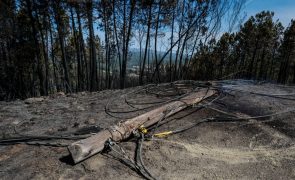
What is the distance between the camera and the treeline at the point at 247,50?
19486mm

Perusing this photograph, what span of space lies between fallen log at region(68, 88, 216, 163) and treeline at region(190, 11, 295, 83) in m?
12.8

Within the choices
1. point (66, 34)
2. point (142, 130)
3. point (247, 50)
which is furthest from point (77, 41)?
point (247, 50)

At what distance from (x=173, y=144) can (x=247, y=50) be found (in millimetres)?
22807

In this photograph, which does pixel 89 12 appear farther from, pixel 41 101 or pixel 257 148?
pixel 257 148

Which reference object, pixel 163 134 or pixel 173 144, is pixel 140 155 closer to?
pixel 173 144

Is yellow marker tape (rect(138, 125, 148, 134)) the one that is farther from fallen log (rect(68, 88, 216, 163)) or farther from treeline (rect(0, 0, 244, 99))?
treeline (rect(0, 0, 244, 99))

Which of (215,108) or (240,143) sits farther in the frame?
(215,108)

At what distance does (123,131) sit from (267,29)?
22.1m

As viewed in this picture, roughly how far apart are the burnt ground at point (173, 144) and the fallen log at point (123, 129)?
0.35 feet

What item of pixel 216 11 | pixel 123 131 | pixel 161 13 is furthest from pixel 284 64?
pixel 123 131

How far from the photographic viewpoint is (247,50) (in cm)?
2384

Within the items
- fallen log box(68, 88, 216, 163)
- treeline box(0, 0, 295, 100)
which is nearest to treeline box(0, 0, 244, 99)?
treeline box(0, 0, 295, 100)

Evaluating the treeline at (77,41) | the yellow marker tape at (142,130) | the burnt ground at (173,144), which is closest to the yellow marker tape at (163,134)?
the burnt ground at (173,144)

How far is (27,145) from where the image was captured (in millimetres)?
3314
